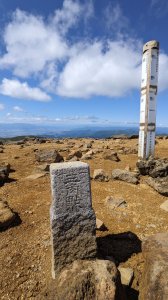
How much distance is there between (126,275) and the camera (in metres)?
5.36

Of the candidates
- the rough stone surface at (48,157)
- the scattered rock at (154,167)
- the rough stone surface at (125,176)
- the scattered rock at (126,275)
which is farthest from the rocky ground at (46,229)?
the rough stone surface at (48,157)

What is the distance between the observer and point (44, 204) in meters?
9.09

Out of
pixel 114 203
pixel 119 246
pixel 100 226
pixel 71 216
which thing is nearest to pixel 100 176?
pixel 114 203

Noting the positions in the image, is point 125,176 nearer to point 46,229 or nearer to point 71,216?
point 46,229

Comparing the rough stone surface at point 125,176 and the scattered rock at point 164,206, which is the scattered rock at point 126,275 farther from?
the rough stone surface at point 125,176

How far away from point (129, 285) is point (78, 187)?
2459 mm

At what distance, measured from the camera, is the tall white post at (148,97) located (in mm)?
13172

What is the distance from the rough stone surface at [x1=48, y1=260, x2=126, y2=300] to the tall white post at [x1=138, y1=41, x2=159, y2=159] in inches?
405

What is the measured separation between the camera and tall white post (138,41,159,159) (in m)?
13.2

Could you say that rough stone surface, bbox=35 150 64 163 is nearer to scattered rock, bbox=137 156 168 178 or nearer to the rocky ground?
the rocky ground

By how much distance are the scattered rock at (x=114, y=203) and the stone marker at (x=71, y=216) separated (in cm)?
352

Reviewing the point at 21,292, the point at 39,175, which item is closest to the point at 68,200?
the point at 21,292

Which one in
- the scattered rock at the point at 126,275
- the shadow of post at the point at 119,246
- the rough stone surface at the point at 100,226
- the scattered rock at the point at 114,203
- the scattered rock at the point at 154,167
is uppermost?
the scattered rock at the point at 154,167

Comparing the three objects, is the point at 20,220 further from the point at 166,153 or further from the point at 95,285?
the point at 166,153
